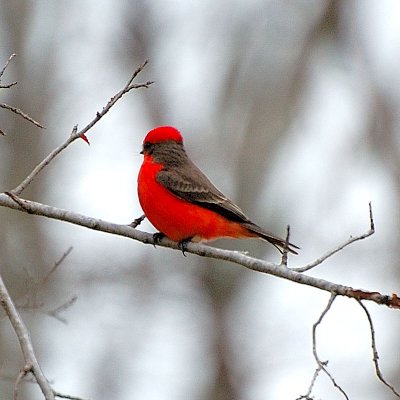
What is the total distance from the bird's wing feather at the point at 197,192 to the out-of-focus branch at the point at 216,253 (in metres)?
0.77

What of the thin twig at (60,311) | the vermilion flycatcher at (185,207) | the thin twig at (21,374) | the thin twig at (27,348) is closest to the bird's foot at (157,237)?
the vermilion flycatcher at (185,207)

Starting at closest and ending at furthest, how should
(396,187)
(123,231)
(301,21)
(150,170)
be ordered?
1. (123,231)
2. (150,170)
3. (396,187)
4. (301,21)

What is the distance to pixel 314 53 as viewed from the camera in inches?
646

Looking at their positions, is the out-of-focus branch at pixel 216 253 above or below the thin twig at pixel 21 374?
above

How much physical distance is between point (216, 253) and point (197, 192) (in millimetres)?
1558

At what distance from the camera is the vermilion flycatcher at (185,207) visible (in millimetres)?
6598

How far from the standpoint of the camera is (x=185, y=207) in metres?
6.79

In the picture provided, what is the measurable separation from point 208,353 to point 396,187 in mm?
3758

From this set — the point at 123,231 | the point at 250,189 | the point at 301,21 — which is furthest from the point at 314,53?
the point at 123,231

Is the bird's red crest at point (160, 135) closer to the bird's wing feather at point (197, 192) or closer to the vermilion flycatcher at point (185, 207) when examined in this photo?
the vermilion flycatcher at point (185, 207)

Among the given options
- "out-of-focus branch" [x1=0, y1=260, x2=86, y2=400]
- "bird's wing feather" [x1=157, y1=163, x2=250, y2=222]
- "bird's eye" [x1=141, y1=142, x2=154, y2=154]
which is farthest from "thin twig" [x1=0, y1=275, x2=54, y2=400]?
"bird's eye" [x1=141, y1=142, x2=154, y2=154]

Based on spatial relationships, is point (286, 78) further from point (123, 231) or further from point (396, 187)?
point (123, 231)

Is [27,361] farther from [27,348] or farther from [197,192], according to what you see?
[197,192]

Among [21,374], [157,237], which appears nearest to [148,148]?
[157,237]
